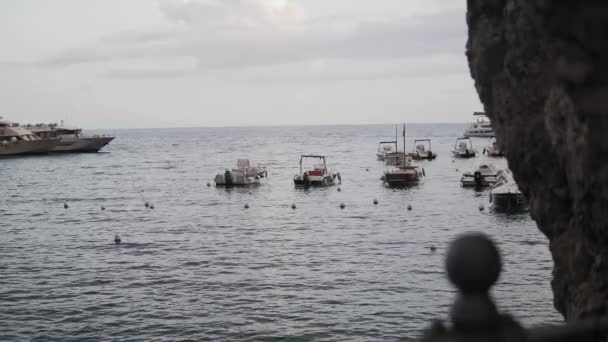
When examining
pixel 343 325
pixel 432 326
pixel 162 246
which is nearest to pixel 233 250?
pixel 162 246

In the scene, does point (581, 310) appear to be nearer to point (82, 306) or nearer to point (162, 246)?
point (82, 306)

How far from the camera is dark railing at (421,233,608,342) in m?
3.01

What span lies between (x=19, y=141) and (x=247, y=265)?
3777 inches

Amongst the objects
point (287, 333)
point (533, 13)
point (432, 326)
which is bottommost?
point (287, 333)

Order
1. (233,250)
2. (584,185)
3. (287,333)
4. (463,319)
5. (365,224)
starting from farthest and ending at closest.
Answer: (365,224)
(233,250)
(287,333)
(584,185)
(463,319)

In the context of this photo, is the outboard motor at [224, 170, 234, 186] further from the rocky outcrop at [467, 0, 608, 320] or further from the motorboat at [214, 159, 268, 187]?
the rocky outcrop at [467, 0, 608, 320]

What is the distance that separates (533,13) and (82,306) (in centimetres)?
2055

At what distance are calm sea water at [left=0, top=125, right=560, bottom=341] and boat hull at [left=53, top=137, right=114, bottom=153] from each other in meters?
60.1

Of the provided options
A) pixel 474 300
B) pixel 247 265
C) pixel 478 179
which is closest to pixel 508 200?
pixel 478 179

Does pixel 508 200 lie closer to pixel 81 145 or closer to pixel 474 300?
pixel 474 300

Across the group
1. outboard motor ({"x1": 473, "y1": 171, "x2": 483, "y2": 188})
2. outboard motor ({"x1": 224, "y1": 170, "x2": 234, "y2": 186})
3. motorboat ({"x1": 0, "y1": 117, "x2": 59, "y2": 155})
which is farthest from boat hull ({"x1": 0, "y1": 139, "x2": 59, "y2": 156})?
outboard motor ({"x1": 473, "y1": 171, "x2": 483, "y2": 188})

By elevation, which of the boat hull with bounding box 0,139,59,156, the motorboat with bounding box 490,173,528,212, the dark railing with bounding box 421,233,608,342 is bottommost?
the motorboat with bounding box 490,173,528,212

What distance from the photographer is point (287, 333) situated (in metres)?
20.8

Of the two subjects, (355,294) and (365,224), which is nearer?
(355,294)
